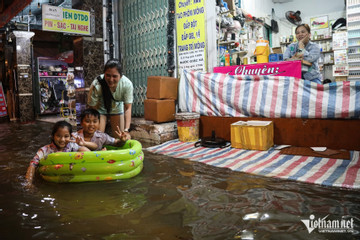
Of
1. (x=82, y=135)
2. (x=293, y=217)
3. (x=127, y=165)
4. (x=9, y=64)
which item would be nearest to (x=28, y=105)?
(x=9, y=64)

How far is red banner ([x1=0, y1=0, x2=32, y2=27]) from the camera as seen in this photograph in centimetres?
763

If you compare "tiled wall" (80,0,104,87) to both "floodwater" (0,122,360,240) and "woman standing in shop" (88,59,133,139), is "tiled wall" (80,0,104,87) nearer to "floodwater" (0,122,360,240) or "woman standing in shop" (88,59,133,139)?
"woman standing in shop" (88,59,133,139)

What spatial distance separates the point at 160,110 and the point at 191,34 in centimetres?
191

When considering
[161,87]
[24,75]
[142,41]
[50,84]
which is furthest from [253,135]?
[50,84]

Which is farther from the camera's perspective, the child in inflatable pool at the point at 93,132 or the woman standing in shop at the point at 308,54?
the woman standing in shop at the point at 308,54

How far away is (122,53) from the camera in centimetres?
786

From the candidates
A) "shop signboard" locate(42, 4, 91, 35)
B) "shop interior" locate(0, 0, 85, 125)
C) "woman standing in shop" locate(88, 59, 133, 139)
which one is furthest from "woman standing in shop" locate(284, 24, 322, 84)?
"shop interior" locate(0, 0, 85, 125)

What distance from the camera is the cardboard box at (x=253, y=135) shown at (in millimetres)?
4418

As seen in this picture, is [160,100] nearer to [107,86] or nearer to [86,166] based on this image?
[107,86]

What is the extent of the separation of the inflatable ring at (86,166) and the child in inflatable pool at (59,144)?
0.37ft

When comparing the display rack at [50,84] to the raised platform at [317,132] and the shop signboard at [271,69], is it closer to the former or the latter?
the shop signboard at [271,69]

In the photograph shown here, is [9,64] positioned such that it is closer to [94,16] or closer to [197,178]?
[94,16]

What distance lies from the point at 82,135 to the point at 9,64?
389 inches

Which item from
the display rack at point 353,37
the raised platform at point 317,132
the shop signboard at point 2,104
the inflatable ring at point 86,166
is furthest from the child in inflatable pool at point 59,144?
the shop signboard at point 2,104
